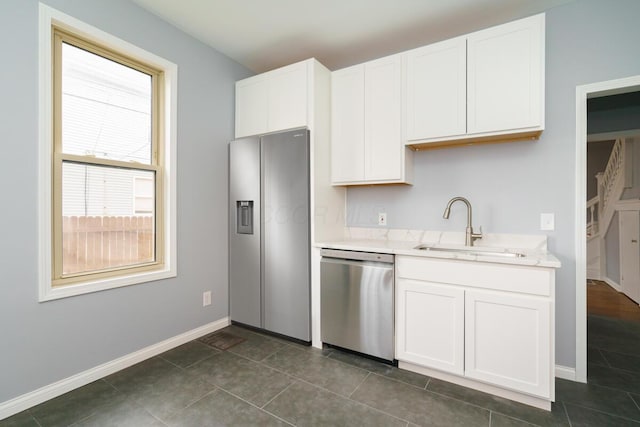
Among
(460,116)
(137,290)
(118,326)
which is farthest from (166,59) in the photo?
(460,116)

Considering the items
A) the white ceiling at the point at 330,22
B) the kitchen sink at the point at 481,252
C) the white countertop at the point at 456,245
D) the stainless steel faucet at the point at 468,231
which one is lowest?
the kitchen sink at the point at 481,252

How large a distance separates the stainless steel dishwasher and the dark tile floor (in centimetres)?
16

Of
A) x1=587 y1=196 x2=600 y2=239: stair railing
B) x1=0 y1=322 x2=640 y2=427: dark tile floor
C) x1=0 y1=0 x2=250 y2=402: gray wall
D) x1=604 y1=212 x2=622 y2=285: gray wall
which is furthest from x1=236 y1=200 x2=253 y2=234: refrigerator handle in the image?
x1=587 y1=196 x2=600 y2=239: stair railing

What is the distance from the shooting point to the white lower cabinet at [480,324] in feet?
5.54

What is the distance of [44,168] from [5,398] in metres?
1.33

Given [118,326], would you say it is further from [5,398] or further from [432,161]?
[432,161]

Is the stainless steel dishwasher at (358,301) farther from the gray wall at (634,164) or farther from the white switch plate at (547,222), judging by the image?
the gray wall at (634,164)

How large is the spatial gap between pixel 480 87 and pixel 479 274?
4.38ft

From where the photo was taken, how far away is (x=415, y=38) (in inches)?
104

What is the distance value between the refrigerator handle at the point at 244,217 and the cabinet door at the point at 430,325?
1.53 metres

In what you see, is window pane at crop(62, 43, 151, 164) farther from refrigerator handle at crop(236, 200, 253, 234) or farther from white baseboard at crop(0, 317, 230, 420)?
white baseboard at crop(0, 317, 230, 420)

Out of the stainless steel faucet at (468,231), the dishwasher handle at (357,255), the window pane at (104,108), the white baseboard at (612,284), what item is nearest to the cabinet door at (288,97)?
the window pane at (104,108)

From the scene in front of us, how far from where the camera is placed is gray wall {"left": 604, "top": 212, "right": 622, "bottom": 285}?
471cm

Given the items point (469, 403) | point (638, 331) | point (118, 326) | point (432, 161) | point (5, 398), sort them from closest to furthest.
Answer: point (5, 398) → point (469, 403) → point (118, 326) → point (432, 161) → point (638, 331)
